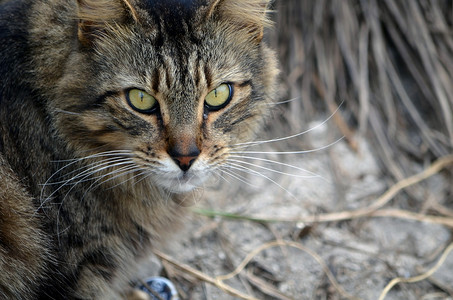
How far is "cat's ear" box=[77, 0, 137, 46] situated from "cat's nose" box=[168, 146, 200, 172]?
16.3 inches

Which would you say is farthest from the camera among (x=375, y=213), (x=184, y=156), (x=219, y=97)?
(x=375, y=213)

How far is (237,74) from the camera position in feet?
5.55

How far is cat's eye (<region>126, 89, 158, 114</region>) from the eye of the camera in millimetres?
1586

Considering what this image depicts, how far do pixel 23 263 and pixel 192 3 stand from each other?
98 cm

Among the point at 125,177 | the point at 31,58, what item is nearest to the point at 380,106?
the point at 125,177

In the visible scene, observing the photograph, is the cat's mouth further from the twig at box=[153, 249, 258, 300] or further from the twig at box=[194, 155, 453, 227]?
the twig at box=[194, 155, 453, 227]

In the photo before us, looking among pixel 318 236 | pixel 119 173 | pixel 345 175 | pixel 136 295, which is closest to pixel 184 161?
pixel 119 173

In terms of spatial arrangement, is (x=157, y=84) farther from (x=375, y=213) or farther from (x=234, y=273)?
(x=375, y=213)

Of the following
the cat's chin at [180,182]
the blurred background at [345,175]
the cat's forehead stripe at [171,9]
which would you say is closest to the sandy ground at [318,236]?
the blurred background at [345,175]

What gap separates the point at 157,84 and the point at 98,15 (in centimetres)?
27

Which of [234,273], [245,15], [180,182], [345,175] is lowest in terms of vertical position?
[234,273]

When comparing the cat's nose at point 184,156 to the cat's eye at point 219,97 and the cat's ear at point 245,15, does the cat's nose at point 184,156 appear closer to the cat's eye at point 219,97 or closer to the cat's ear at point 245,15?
the cat's eye at point 219,97

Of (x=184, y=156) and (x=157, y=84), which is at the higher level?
(x=157, y=84)

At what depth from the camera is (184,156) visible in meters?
1.56
